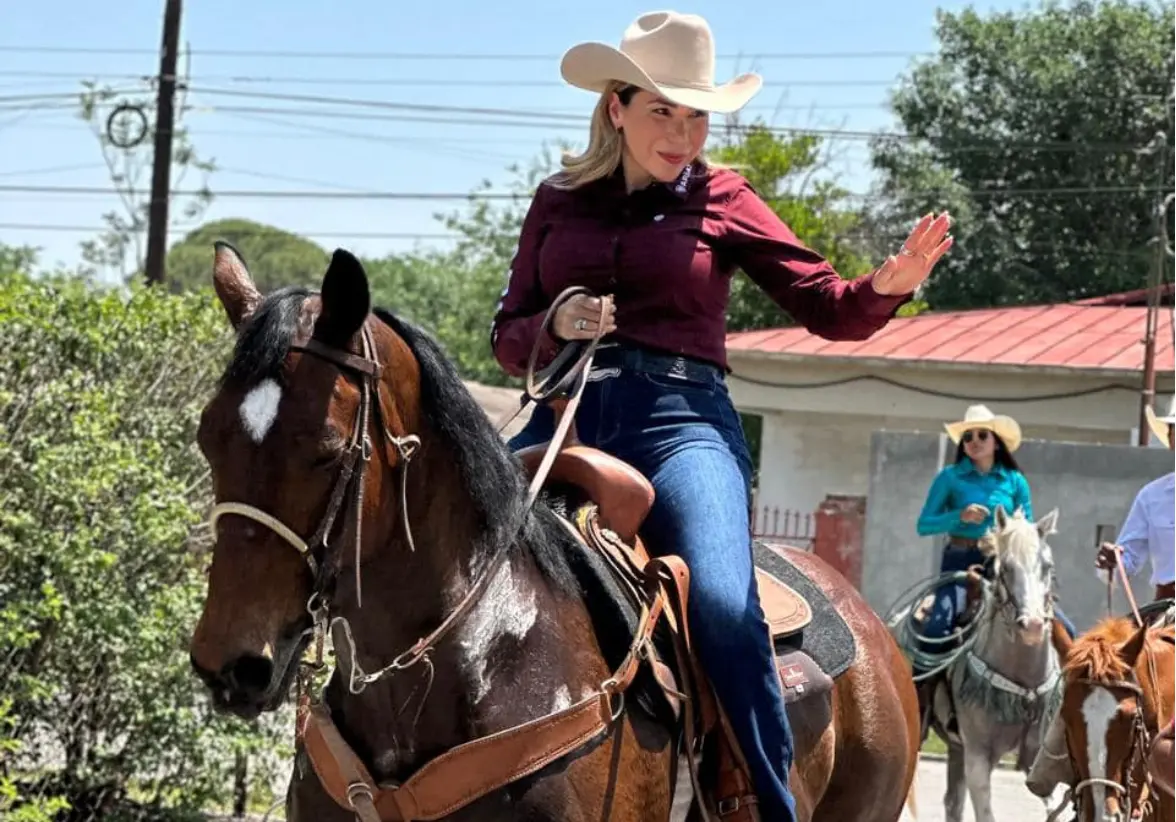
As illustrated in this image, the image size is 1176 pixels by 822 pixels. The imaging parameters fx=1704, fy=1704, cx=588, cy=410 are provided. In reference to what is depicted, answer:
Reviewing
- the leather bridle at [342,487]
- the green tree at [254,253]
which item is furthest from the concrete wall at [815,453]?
the green tree at [254,253]

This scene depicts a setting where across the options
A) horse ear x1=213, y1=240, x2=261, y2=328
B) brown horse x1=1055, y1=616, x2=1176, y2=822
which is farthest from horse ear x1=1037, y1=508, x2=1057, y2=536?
horse ear x1=213, y1=240, x2=261, y2=328

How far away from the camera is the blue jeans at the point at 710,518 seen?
12.9ft

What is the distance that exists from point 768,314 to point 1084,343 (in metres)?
9.76

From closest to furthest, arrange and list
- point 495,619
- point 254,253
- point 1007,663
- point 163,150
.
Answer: point 495,619 < point 1007,663 < point 163,150 < point 254,253

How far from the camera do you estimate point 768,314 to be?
104 feet

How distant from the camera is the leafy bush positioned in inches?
309

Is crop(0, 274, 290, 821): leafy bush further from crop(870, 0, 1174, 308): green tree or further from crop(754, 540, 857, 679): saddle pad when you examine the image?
crop(870, 0, 1174, 308): green tree

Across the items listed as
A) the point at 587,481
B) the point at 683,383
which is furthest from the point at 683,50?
the point at 587,481

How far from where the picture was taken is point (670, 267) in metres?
4.10

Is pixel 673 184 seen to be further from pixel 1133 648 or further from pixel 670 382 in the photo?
pixel 1133 648

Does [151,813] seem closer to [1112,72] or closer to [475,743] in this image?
A: [475,743]

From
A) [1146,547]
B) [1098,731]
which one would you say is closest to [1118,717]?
[1098,731]

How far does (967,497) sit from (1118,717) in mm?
4025

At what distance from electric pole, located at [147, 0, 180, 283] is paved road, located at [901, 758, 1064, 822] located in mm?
13254
